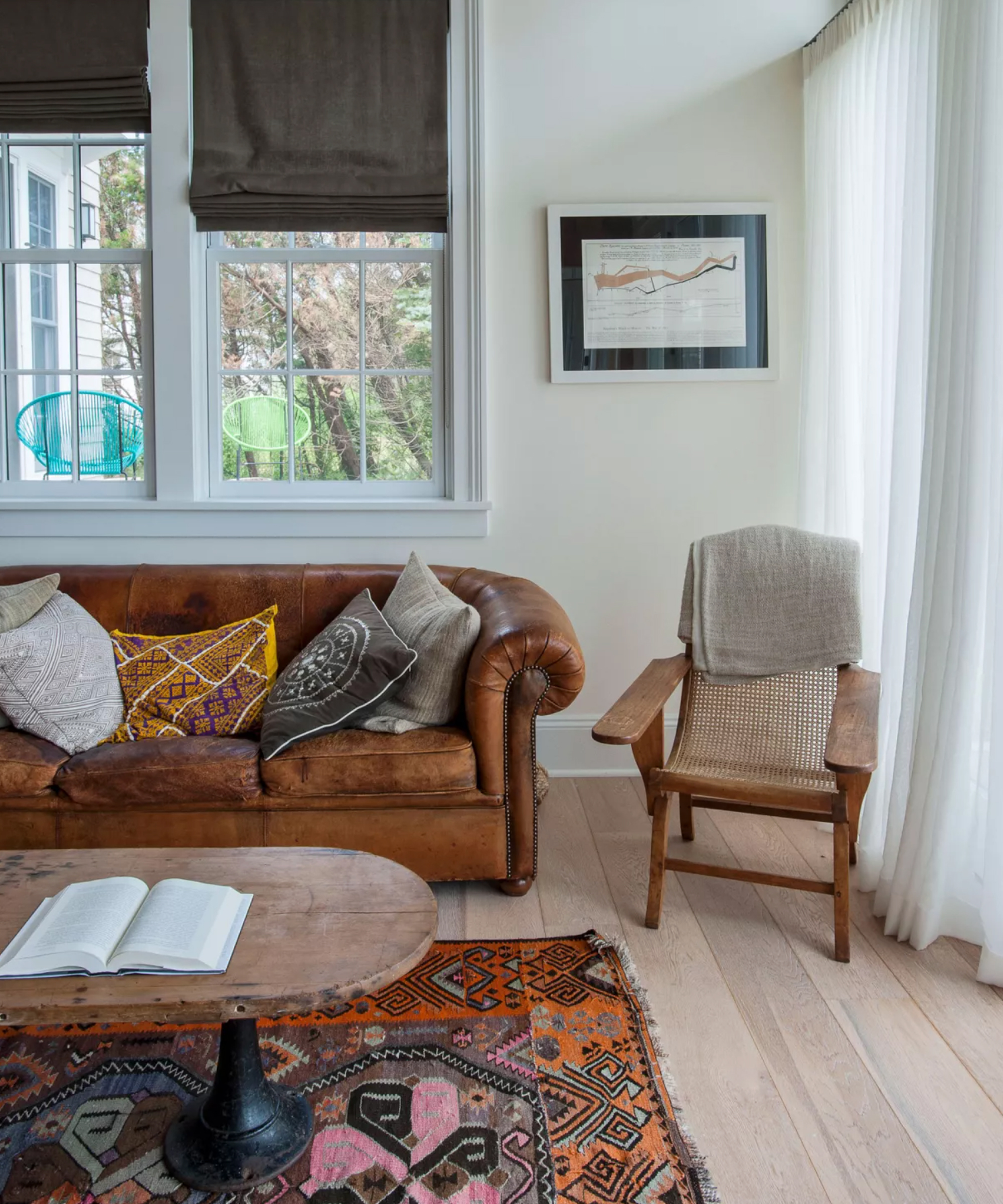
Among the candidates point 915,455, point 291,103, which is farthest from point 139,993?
point 291,103

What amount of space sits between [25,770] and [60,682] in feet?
0.97

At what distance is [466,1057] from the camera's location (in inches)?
80.9

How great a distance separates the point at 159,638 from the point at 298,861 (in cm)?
145

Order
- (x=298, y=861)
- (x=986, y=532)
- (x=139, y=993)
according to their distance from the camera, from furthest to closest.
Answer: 1. (x=986, y=532)
2. (x=298, y=861)
3. (x=139, y=993)

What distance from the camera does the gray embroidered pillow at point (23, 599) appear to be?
9.90 ft

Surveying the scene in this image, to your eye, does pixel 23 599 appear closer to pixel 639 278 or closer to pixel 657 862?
pixel 657 862

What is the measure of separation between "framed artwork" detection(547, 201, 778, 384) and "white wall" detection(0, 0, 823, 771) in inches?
2.5

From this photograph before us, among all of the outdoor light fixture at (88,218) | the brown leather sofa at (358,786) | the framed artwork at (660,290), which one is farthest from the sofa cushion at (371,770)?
the outdoor light fixture at (88,218)

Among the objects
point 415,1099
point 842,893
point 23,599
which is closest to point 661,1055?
point 415,1099

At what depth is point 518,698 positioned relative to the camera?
8.90 feet

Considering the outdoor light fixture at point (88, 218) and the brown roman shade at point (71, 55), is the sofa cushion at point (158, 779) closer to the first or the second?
the outdoor light fixture at point (88, 218)

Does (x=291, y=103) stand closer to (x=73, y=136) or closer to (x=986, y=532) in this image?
(x=73, y=136)

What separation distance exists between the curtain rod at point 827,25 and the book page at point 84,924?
3.33 metres

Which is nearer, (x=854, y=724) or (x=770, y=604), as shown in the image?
(x=854, y=724)
